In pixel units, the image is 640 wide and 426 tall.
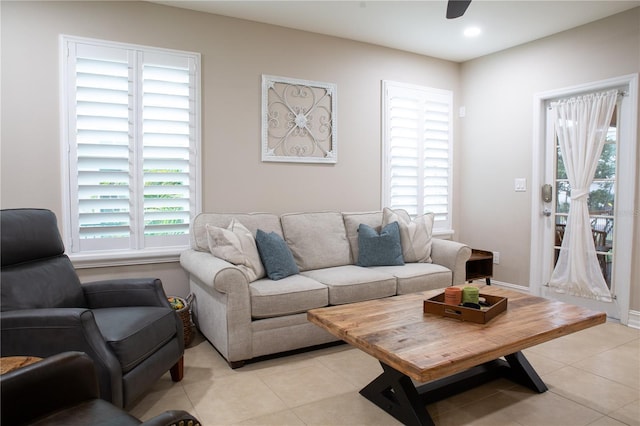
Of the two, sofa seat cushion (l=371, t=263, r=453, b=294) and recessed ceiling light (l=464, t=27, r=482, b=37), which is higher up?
recessed ceiling light (l=464, t=27, r=482, b=37)

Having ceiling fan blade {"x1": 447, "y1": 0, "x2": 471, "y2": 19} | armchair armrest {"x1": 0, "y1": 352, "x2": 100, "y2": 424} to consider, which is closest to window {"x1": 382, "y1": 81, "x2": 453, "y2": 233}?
ceiling fan blade {"x1": 447, "y1": 0, "x2": 471, "y2": 19}

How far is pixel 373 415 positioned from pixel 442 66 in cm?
417

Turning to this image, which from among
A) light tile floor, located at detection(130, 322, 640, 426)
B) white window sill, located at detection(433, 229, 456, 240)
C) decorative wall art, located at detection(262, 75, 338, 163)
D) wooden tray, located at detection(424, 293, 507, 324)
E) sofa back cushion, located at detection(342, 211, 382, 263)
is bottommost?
light tile floor, located at detection(130, 322, 640, 426)

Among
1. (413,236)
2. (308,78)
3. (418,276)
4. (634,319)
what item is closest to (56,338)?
(418,276)

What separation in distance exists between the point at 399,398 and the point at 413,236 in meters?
2.08

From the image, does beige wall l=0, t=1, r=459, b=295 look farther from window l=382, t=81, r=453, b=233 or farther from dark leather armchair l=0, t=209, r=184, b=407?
dark leather armchair l=0, t=209, r=184, b=407

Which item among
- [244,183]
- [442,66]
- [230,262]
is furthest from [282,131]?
[442,66]

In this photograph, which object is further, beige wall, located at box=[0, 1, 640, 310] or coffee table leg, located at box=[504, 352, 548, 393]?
beige wall, located at box=[0, 1, 640, 310]

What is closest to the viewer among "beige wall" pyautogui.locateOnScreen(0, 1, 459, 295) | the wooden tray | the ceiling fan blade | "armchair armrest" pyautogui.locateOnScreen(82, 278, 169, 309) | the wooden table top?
the wooden table top

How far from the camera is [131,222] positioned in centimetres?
338

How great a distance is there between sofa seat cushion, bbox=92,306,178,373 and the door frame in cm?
367

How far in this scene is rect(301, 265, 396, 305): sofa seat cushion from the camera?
3.15 m

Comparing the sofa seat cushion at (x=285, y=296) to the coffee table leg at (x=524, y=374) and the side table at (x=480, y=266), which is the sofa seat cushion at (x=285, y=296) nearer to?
the coffee table leg at (x=524, y=374)

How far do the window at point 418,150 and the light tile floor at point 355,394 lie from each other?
7.17 feet
